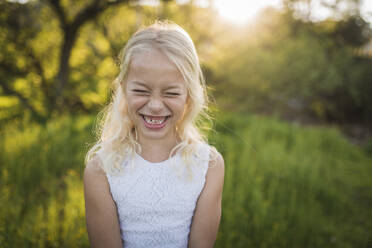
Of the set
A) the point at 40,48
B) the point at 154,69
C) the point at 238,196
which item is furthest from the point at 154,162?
the point at 40,48

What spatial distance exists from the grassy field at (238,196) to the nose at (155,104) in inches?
56.0

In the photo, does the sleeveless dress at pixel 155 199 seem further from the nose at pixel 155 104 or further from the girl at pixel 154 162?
the nose at pixel 155 104

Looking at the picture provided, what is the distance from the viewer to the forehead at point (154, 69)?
1340 mm

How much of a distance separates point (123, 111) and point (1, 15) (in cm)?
556

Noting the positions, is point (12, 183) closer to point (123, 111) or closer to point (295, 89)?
point (123, 111)

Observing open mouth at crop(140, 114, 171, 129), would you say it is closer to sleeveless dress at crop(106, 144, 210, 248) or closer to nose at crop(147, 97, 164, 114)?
nose at crop(147, 97, 164, 114)

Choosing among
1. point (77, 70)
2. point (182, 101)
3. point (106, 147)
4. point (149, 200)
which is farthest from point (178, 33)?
point (77, 70)

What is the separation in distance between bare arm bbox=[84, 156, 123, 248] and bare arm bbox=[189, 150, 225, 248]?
1.47 feet

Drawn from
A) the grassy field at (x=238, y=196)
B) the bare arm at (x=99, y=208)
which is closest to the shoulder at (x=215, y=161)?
the bare arm at (x=99, y=208)

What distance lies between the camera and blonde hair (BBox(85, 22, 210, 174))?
4.51 ft

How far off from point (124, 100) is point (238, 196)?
197cm

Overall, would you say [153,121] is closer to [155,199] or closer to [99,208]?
[155,199]

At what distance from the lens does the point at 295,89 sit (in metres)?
9.97

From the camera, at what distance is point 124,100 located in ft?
5.30
